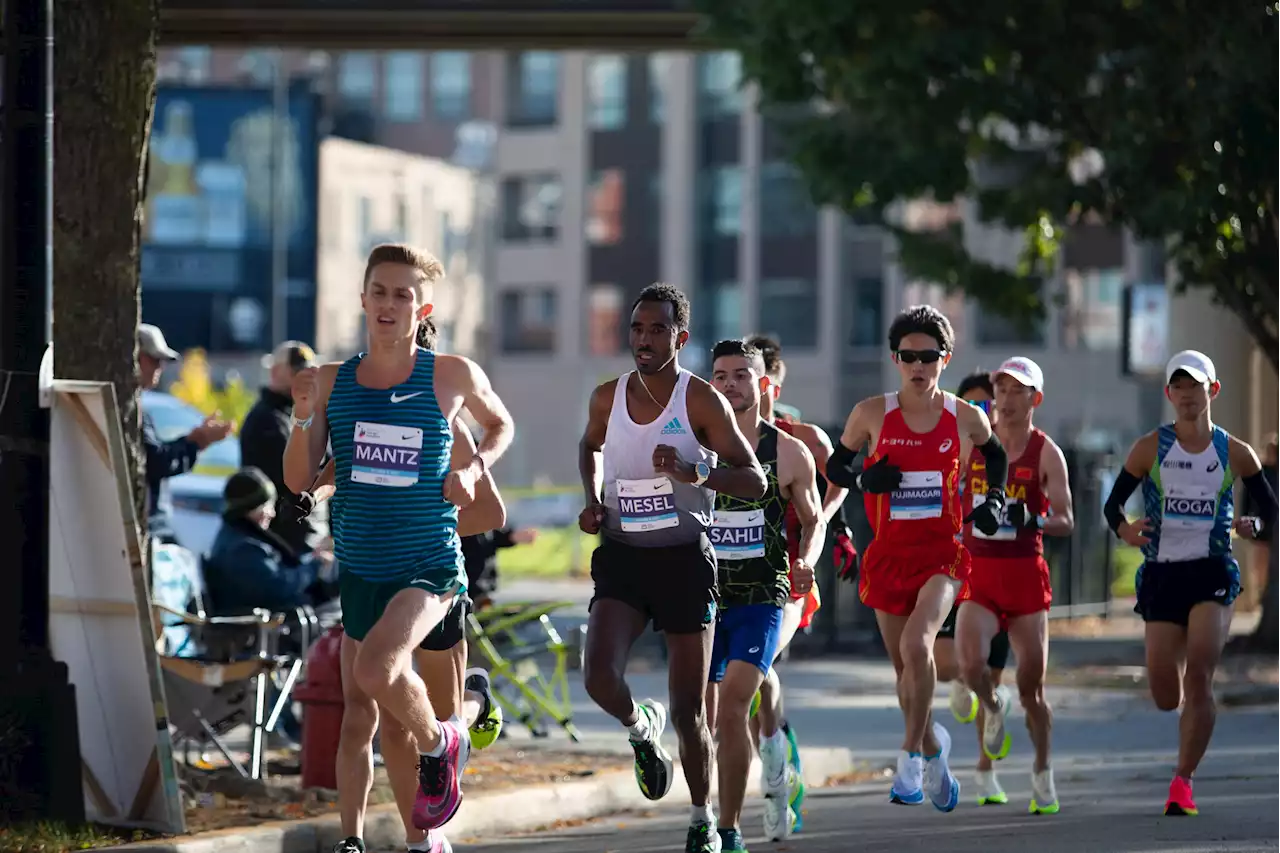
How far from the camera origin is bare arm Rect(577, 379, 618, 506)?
866cm

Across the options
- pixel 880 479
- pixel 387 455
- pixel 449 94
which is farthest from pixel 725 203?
pixel 387 455

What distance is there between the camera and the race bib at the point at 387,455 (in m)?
7.98

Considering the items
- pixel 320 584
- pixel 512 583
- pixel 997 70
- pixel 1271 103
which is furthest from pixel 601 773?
pixel 512 583

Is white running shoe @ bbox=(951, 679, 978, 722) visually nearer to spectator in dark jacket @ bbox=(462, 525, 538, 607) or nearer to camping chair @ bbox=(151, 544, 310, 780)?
spectator in dark jacket @ bbox=(462, 525, 538, 607)

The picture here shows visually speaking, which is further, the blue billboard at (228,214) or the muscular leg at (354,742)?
the blue billboard at (228,214)

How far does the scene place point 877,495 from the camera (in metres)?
10.3

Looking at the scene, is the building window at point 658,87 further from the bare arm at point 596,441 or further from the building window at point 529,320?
the bare arm at point 596,441

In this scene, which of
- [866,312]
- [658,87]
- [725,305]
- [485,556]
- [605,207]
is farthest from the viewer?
[605,207]

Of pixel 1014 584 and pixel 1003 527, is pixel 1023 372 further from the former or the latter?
pixel 1014 584

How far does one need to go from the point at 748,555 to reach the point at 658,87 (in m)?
62.5

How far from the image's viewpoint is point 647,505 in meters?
8.42

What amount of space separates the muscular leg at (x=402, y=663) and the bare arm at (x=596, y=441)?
2.95ft

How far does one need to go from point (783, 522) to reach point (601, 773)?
2644 millimetres

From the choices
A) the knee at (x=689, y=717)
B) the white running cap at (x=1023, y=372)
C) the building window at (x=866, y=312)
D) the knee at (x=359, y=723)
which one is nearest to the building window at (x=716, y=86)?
the building window at (x=866, y=312)
